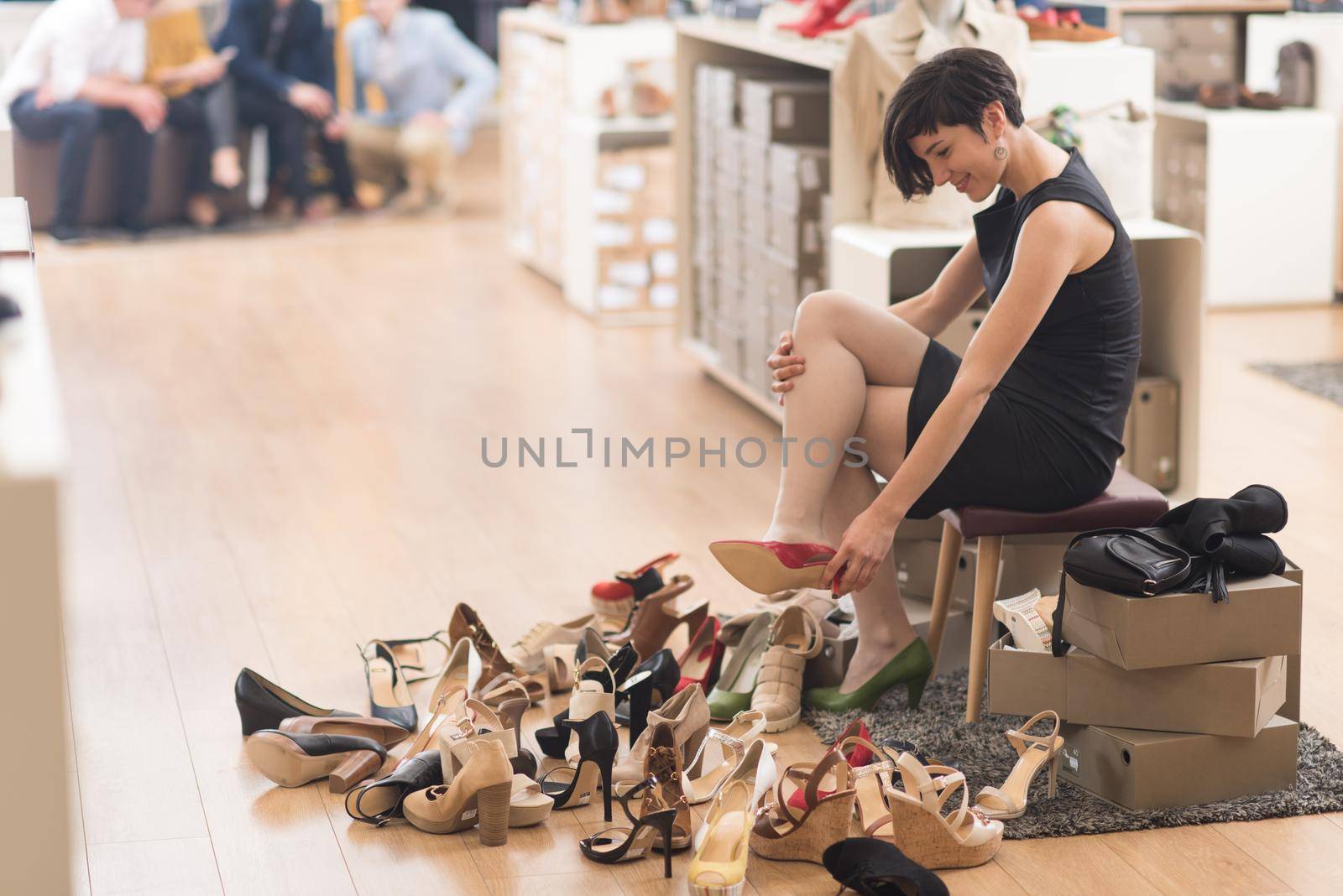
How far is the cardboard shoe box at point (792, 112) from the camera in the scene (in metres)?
3.90

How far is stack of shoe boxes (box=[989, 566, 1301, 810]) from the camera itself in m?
2.03

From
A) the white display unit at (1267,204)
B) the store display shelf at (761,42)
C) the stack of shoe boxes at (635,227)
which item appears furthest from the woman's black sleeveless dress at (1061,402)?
the white display unit at (1267,204)

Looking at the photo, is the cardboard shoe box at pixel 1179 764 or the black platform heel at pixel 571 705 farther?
the black platform heel at pixel 571 705

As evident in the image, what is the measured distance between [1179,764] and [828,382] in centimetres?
71

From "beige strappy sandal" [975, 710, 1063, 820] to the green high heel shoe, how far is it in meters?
0.28

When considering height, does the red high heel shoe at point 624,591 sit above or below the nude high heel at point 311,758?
above

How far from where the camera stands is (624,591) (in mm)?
2846

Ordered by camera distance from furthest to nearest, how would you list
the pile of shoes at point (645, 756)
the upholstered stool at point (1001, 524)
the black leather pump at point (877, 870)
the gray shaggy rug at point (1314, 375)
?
the gray shaggy rug at point (1314, 375) < the upholstered stool at point (1001, 524) < the pile of shoes at point (645, 756) < the black leather pump at point (877, 870)

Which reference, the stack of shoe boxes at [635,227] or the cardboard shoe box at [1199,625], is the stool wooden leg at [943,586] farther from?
the stack of shoe boxes at [635,227]

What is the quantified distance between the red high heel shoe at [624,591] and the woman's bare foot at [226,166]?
5013 millimetres

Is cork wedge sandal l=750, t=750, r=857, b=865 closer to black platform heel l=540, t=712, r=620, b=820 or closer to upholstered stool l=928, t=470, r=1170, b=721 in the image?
black platform heel l=540, t=712, r=620, b=820

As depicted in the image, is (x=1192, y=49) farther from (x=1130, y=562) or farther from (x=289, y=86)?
(x=1130, y=562)

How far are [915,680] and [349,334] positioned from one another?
330cm

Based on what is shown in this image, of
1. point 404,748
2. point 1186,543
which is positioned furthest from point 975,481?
point 404,748
